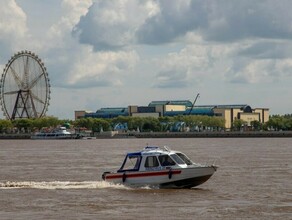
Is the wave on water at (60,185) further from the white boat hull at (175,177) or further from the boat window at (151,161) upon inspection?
the boat window at (151,161)

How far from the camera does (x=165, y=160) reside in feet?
168

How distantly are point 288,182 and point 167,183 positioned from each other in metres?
11.4

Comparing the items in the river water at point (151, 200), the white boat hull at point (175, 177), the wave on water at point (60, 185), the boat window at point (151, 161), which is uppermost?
the boat window at point (151, 161)

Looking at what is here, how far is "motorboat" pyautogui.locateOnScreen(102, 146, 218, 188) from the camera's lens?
5081 cm

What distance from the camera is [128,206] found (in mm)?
43969

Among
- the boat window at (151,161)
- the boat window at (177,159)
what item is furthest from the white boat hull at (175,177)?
the boat window at (177,159)

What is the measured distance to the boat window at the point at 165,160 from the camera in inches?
2010

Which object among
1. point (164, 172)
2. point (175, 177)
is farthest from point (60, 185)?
point (175, 177)

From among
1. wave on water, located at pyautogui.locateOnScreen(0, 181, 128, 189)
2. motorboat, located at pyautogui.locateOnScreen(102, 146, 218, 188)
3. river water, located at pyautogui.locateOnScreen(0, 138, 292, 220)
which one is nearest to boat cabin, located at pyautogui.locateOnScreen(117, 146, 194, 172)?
motorboat, located at pyautogui.locateOnScreen(102, 146, 218, 188)

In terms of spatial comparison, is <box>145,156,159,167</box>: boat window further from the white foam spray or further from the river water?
Result: the white foam spray

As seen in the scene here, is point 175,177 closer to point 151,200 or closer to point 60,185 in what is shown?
point 151,200

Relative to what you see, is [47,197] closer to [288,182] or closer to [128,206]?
[128,206]

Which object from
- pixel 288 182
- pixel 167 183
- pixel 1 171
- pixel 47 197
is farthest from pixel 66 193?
pixel 1 171

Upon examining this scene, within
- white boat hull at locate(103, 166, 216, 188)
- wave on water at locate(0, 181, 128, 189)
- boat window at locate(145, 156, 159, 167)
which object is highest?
boat window at locate(145, 156, 159, 167)
